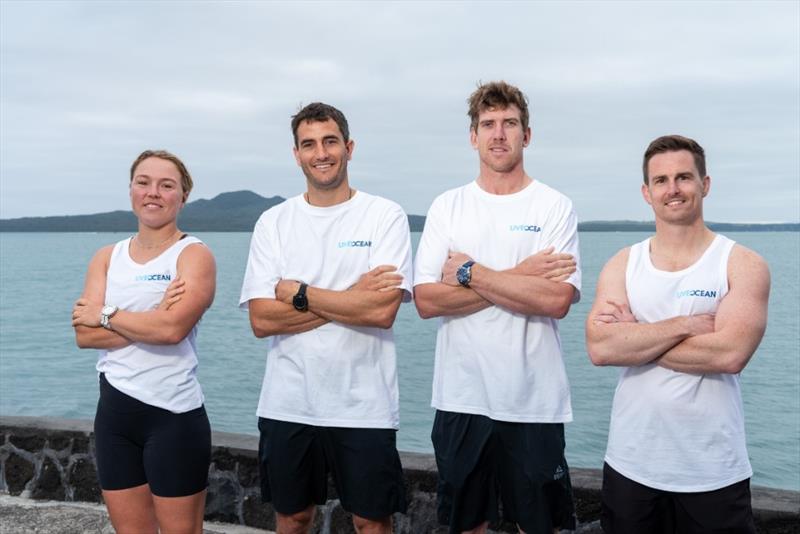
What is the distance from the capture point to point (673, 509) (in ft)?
10.5

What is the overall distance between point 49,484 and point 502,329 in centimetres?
404

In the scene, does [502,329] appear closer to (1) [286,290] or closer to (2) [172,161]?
(1) [286,290]

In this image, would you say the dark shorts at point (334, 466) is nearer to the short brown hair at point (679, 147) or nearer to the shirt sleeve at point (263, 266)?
the shirt sleeve at point (263, 266)

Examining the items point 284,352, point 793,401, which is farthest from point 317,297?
point 793,401

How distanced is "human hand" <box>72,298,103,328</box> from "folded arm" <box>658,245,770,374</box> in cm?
260

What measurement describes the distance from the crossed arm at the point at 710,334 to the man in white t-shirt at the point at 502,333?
370mm

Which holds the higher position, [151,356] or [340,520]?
[151,356]

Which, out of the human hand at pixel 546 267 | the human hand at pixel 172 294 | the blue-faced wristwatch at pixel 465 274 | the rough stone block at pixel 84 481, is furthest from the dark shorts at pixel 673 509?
the rough stone block at pixel 84 481

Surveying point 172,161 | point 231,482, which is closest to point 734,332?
point 172,161

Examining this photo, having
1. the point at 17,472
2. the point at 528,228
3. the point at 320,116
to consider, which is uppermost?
the point at 320,116

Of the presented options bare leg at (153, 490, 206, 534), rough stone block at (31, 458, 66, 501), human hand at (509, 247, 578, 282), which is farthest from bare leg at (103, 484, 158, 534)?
rough stone block at (31, 458, 66, 501)

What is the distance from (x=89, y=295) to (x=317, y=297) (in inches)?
47.2

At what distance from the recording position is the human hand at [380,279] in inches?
145

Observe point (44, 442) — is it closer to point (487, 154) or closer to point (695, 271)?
point (487, 154)
